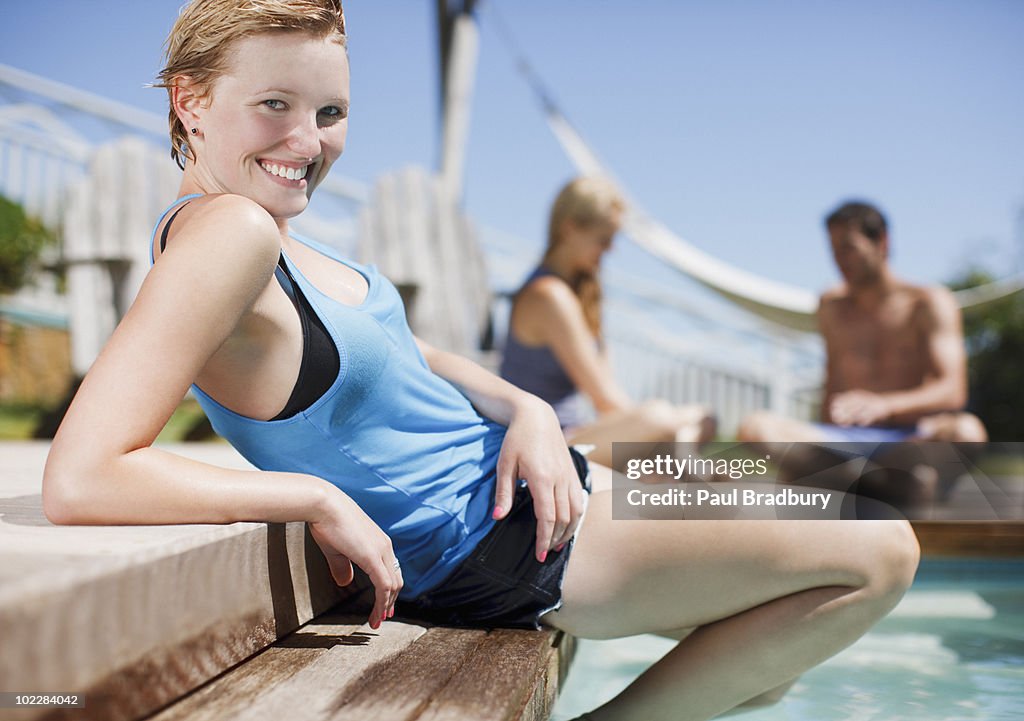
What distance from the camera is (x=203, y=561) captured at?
34.5 inches

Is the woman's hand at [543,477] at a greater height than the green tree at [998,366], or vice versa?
the green tree at [998,366]

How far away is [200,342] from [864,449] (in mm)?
3182

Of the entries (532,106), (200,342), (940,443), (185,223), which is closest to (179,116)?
(185,223)

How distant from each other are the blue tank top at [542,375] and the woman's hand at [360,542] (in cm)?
222

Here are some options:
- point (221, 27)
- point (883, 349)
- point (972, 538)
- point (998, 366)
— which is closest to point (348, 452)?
point (221, 27)

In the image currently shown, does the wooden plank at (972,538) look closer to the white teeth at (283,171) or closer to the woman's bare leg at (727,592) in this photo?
the woman's bare leg at (727,592)

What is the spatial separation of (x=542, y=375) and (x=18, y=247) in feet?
20.2

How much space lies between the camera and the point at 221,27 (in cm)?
106

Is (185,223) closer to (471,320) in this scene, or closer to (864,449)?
(864,449)

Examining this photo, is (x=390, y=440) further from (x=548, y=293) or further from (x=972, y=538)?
(x=972, y=538)

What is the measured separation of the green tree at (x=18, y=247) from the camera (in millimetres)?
7609

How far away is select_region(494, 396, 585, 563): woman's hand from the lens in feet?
3.76

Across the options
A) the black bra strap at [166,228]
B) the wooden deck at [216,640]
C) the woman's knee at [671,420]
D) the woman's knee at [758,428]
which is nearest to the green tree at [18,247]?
the woman's knee at [671,420]

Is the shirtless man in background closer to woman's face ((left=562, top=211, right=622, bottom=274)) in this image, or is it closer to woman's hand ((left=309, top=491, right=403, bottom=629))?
woman's face ((left=562, top=211, right=622, bottom=274))
